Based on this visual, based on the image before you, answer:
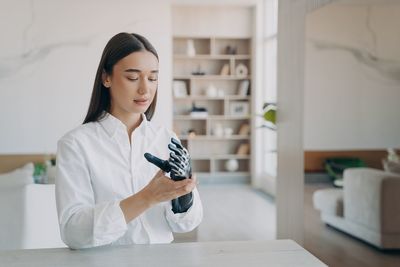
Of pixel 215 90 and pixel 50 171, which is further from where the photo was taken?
pixel 215 90

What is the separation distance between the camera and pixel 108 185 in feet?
4.17

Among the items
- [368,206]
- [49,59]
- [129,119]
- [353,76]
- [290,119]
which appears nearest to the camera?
[129,119]

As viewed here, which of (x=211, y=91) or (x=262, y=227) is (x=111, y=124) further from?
(x=211, y=91)

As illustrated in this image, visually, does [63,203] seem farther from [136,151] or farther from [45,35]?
[45,35]

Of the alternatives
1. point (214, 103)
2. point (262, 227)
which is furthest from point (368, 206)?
point (214, 103)

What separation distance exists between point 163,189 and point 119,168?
0.21 metres

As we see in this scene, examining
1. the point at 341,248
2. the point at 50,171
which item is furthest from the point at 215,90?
the point at 341,248

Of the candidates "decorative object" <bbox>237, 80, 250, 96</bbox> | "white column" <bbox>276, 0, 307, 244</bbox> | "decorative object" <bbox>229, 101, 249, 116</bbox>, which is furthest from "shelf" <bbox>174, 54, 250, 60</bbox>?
"white column" <bbox>276, 0, 307, 244</bbox>

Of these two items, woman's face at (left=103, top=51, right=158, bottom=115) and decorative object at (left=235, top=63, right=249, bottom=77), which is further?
decorative object at (left=235, top=63, right=249, bottom=77)

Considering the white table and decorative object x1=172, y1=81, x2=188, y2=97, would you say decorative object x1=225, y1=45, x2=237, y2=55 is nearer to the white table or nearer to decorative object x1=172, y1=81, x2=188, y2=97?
decorative object x1=172, y1=81, x2=188, y2=97

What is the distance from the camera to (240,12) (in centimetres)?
773

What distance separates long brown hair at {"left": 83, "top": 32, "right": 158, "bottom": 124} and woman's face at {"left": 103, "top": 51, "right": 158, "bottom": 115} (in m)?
0.02

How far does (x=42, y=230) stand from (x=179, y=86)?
6202 mm

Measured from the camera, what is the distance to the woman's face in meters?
1.30
